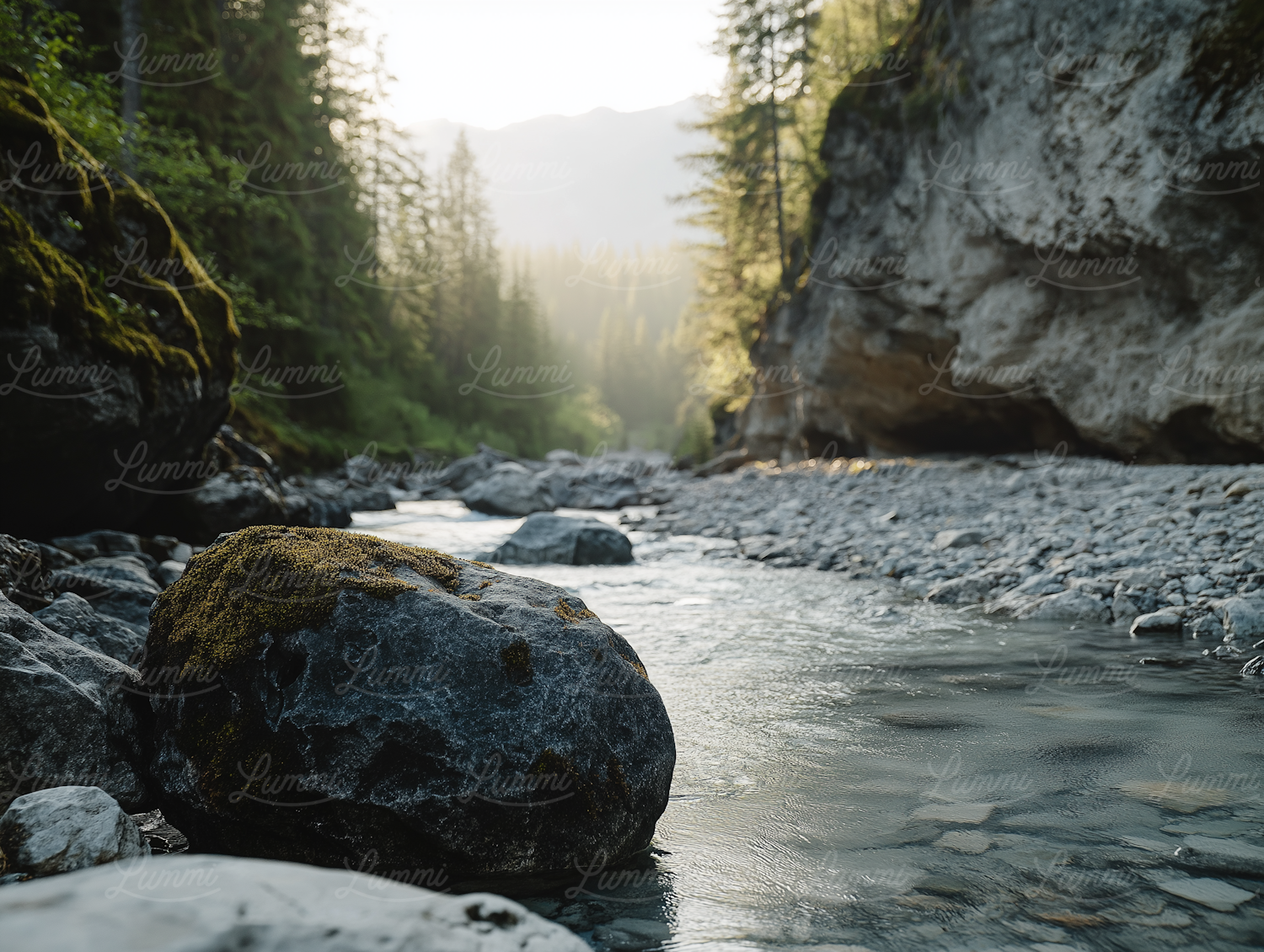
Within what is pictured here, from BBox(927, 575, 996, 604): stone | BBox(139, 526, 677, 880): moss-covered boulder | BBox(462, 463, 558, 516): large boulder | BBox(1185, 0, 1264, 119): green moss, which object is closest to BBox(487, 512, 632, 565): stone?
BBox(927, 575, 996, 604): stone

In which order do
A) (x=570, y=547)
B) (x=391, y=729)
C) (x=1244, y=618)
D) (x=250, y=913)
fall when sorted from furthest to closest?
(x=570, y=547) → (x=1244, y=618) → (x=391, y=729) → (x=250, y=913)

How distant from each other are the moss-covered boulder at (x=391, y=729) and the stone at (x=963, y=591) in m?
4.25

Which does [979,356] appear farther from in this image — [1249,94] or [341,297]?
[341,297]

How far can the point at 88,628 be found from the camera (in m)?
3.25

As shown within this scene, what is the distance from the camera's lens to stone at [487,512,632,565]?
8.55 meters

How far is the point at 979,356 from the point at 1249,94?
624 centimetres

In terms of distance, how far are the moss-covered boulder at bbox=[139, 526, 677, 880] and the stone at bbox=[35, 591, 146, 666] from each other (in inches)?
35.7

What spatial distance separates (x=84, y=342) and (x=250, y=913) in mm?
5467
